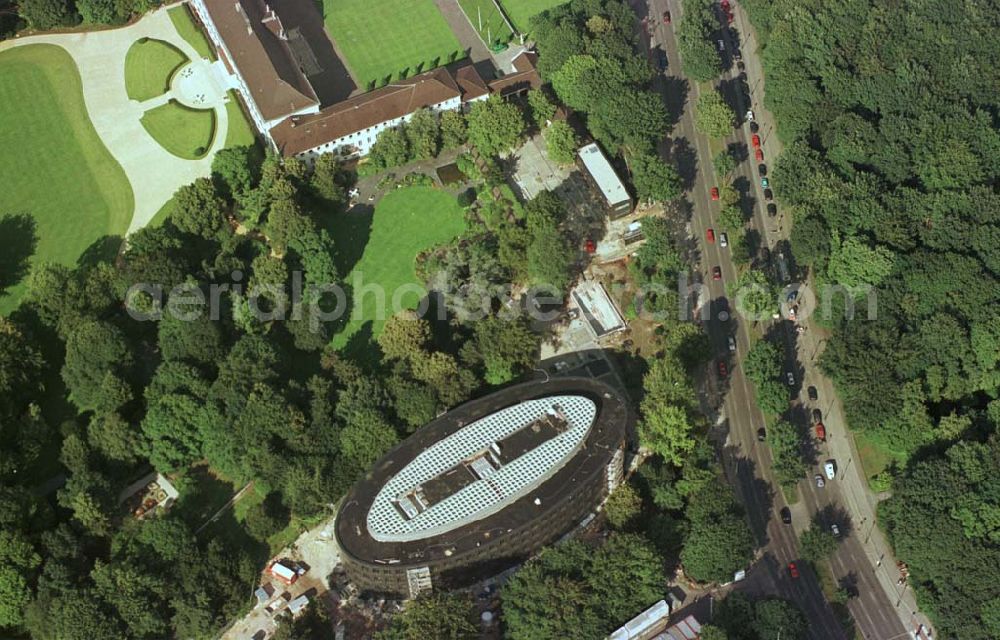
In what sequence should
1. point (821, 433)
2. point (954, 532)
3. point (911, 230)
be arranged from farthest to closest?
point (911, 230), point (821, 433), point (954, 532)

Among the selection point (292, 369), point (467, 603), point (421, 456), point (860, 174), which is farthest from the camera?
point (860, 174)

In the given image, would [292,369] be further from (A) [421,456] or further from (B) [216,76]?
(B) [216,76]

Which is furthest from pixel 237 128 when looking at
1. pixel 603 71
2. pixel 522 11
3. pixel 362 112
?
pixel 603 71

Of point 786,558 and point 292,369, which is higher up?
point 292,369

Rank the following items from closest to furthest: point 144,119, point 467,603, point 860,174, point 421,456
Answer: point 467,603 < point 421,456 < point 860,174 < point 144,119

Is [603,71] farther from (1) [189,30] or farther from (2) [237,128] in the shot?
(1) [189,30]

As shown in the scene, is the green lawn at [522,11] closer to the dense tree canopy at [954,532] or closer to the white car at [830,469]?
the white car at [830,469]

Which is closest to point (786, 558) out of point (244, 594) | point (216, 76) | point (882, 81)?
point (244, 594)
